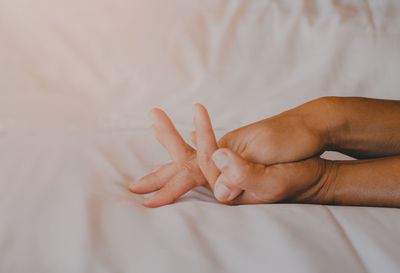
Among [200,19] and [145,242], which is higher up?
[200,19]

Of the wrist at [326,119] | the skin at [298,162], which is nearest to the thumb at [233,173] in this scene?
the skin at [298,162]

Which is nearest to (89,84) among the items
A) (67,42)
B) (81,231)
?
(67,42)

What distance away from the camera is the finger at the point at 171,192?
0.62 meters

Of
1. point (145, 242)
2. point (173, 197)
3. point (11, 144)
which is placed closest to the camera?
point (145, 242)

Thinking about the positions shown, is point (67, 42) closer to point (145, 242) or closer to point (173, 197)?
point (173, 197)

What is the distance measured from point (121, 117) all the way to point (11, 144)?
29cm

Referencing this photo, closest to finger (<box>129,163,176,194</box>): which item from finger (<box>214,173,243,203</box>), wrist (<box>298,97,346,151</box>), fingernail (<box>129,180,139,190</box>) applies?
fingernail (<box>129,180,139,190</box>)

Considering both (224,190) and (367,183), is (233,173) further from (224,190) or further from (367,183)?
(367,183)

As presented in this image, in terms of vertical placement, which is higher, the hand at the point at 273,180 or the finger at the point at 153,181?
the finger at the point at 153,181

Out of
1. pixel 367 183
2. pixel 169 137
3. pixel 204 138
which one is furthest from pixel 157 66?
pixel 367 183

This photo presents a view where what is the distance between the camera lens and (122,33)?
1.08 meters

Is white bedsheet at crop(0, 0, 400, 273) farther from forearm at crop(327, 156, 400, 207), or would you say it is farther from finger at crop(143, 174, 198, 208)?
forearm at crop(327, 156, 400, 207)

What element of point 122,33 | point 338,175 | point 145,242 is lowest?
point 338,175

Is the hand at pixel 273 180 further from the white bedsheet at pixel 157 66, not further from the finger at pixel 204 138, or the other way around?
the white bedsheet at pixel 157 66
